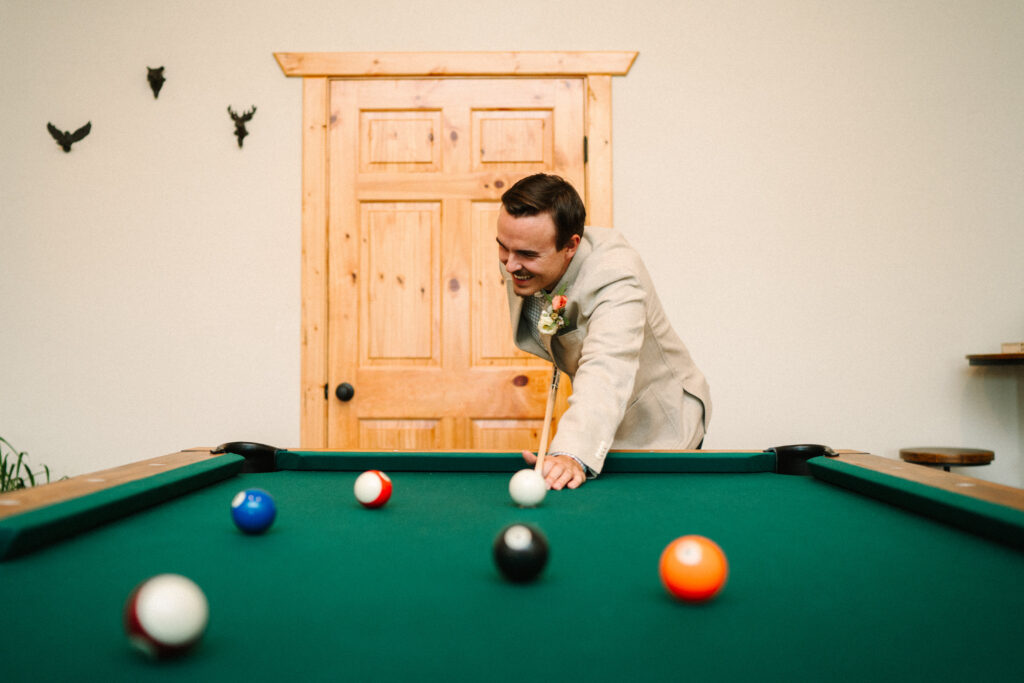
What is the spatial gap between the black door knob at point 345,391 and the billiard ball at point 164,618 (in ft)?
8.36

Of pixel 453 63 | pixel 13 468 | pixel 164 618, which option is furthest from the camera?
pixel 453 63

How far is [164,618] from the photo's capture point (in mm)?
595

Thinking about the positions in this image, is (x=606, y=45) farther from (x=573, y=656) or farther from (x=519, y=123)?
(x=573, y=656)

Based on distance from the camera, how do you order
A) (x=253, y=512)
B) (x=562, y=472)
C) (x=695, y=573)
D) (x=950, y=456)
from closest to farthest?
(x=695, y=573) < (x=253, y=512) < (x=562, y=472) < (x=950, y=456)

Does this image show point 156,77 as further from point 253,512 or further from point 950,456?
point 950,456

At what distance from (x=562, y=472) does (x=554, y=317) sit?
0.61 metres

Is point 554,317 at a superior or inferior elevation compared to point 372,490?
superior

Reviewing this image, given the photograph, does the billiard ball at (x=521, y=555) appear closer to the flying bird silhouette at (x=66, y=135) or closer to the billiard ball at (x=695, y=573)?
the billiard ball at (x=695, y=573)

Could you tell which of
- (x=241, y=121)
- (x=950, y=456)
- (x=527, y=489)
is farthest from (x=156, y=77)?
(x=950, y=456)

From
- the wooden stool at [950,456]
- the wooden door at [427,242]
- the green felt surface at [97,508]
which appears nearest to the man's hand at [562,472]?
the green felt surface at [97,508]

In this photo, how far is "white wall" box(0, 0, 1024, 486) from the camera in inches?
125

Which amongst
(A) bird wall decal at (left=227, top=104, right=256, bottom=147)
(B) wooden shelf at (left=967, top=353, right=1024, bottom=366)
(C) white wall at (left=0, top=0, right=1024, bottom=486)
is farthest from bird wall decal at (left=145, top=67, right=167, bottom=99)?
(B) wooden shelf at (left=967, top=353, right=1024, bottom=366)

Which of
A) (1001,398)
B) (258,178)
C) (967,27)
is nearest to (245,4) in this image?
(258,178)

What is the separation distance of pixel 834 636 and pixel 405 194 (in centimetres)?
286
